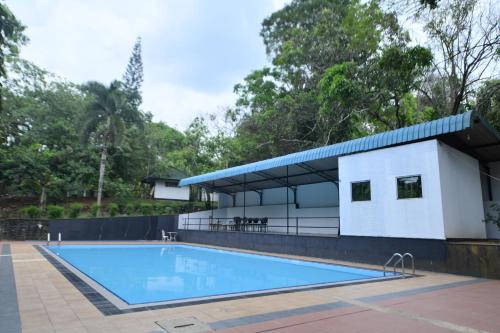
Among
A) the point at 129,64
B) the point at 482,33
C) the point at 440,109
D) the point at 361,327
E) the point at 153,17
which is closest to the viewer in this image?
the point at 361,327

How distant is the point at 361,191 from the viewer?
1084 centimetres

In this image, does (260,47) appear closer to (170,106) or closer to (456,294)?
(170,106)

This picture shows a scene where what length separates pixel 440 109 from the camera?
638 inches

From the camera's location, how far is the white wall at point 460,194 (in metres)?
8.98

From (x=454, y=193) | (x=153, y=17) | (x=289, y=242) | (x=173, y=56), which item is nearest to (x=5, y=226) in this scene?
(x=173, y=56)

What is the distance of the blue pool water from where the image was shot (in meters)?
7.02

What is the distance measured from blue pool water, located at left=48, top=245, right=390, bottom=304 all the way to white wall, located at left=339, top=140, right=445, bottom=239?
1592 mm

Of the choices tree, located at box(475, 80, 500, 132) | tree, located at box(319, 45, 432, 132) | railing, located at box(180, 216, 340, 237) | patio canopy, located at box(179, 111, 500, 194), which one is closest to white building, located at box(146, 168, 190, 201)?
railing, located at box(180, 216, 340, 237)

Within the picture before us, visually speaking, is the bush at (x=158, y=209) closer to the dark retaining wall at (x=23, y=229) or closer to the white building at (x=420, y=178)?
the dark retaining wall at (x=23, y=229)

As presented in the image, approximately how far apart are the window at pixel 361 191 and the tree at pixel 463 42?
642 cm

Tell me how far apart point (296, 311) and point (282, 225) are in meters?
14.2

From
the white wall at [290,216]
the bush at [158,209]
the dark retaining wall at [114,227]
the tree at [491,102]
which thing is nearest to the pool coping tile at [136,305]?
the white wall at [290,216]

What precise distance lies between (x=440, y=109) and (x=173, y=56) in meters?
13.6

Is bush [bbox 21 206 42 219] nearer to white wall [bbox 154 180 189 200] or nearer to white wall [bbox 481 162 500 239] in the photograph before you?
white wall [bbox 154 180 189 200]
